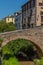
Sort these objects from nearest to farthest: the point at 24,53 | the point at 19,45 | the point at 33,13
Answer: the point at 19,45 → the point at 24,53 → the point at 33,13

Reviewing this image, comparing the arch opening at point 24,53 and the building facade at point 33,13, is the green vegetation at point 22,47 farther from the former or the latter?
the building facade at point 33,13

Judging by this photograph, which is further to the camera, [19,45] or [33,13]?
[33,13]

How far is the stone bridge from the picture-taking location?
21.2 m

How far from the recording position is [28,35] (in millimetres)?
21969

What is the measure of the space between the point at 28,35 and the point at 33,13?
25319 mm

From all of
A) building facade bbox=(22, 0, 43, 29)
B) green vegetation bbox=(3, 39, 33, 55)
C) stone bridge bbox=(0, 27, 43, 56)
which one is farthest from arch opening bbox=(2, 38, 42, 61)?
building facade bbox=(22, 0, 43, 29)

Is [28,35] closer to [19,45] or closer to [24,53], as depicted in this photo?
[19,45]

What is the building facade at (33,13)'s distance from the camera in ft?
150

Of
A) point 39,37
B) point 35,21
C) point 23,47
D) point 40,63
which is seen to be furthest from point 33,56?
point 35,21

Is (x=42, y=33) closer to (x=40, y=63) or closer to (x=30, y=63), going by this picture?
(x=30, y=63)

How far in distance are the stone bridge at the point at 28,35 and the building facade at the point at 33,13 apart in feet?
72.5

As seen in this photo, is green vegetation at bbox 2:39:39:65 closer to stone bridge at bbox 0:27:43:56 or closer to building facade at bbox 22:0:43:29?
stone bridge at bbox 0:27:43:56

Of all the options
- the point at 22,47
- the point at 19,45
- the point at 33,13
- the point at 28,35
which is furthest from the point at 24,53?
the point at 33,13

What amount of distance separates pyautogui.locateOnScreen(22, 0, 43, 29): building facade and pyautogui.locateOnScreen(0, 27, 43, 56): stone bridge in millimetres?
22113
